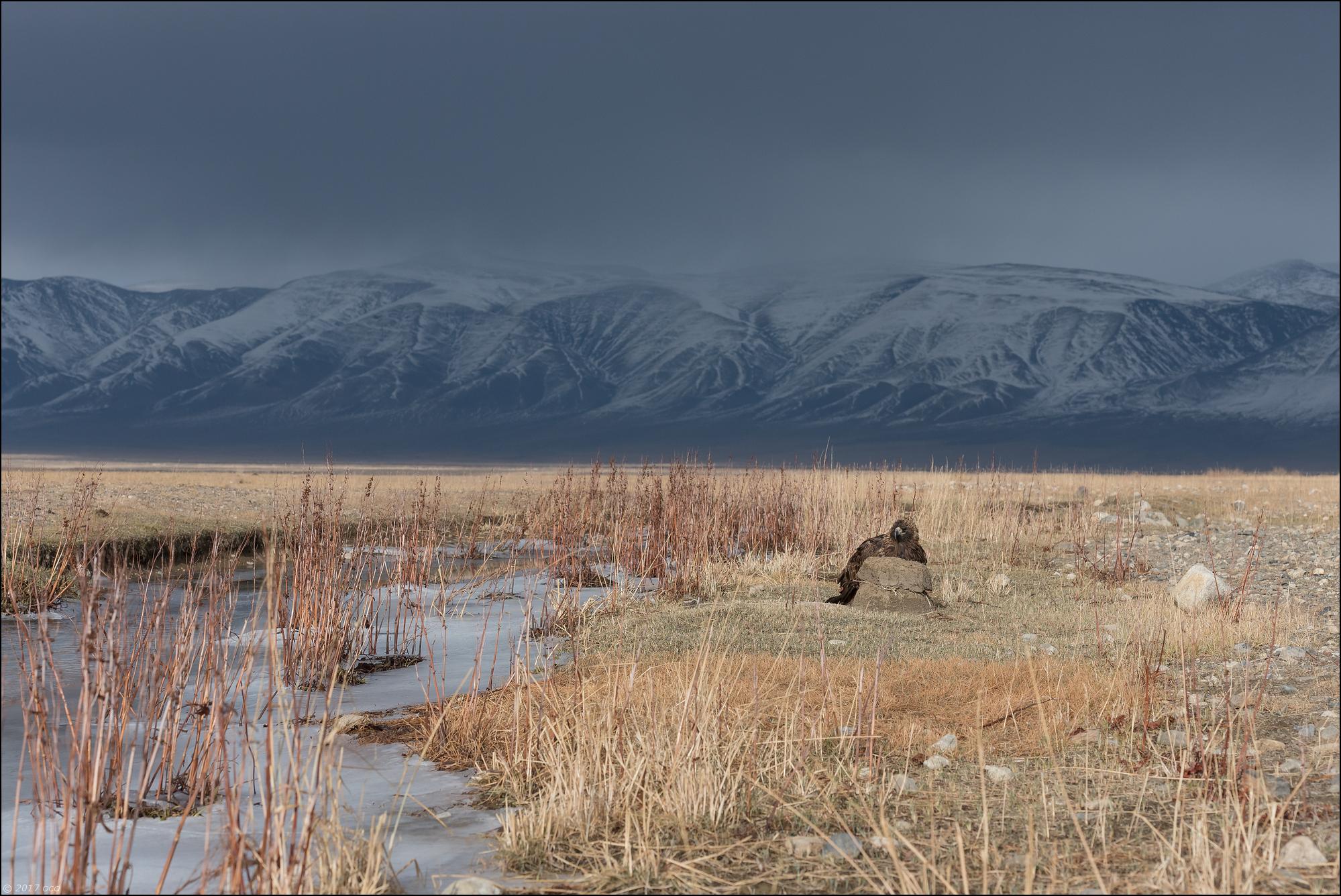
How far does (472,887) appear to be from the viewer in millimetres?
3666

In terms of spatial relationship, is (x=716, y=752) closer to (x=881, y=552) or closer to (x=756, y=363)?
(x=881, y=552)

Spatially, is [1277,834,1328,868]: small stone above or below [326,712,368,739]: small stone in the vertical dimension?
above

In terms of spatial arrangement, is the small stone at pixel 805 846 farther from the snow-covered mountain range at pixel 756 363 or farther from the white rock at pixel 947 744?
the snow-covered mountain range at pixel 756 363

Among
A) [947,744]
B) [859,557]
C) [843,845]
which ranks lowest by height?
[843,845]

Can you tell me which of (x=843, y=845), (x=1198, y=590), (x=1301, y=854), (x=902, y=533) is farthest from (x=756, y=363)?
(x=1301, y=854)

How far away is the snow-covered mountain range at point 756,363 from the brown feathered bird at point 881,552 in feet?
419

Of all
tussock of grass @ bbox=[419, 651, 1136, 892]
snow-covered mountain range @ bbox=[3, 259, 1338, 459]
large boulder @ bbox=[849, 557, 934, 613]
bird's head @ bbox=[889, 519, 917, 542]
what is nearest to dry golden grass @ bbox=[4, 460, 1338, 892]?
tussock of grass @ bbox=[419, 651, 1136, 892]

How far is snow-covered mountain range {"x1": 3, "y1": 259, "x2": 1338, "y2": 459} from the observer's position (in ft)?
477

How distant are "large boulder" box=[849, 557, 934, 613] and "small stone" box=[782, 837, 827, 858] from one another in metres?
5.67

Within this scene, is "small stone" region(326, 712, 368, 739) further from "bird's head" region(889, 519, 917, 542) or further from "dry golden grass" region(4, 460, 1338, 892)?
"bird's head" region(889, 519, 917, 542)

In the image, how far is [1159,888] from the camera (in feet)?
11.8

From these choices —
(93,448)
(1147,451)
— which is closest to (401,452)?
(93,448)

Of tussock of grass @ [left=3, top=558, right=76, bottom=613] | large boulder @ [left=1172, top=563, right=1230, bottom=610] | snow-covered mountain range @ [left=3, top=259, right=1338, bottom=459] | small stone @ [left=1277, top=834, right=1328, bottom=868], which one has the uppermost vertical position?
snow-covered mountain range @ [left=3, top=259, right=1338, bottom=459]

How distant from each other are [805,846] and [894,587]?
5979mm
